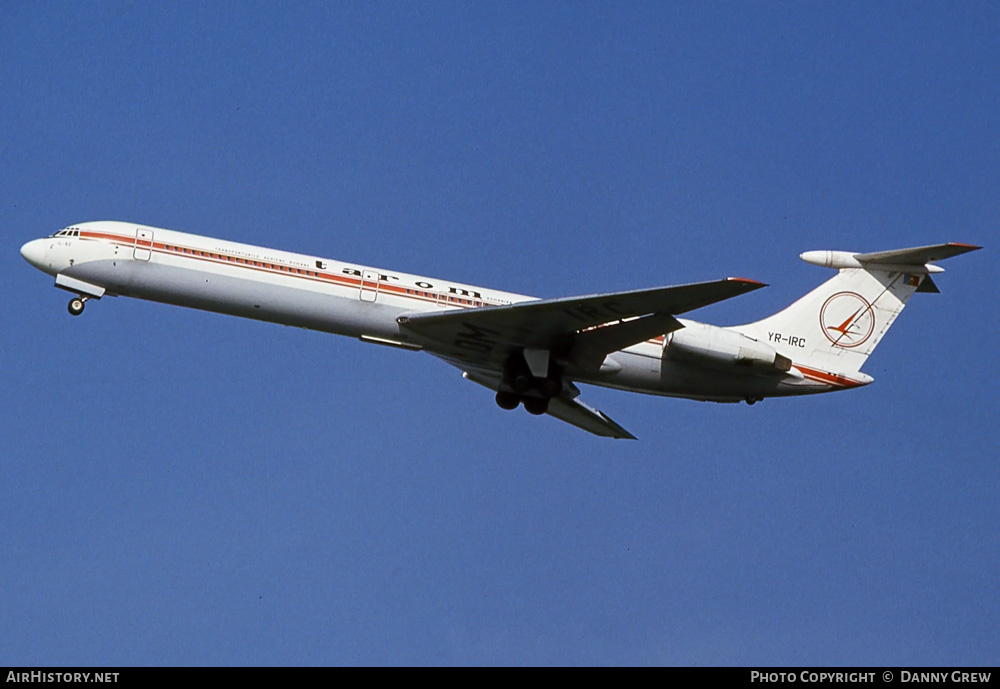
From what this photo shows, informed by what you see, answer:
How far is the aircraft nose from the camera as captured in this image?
25172 mm

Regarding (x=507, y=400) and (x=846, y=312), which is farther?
(x=846, y=312)

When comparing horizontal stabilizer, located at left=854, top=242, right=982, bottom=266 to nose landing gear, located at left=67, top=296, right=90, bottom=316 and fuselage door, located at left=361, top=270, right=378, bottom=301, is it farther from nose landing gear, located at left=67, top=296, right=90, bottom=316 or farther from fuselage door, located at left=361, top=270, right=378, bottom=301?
nose landing gear, located at left=67, top=296, right=90, bottom=316

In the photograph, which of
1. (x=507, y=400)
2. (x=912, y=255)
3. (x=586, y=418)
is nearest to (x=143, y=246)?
(x=507, y=400)

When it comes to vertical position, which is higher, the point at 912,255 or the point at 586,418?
the point at 912,255

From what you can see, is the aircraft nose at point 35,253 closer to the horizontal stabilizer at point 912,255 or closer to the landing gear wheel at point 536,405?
the landing gear wheel at point 536,405

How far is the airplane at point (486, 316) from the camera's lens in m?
24.7

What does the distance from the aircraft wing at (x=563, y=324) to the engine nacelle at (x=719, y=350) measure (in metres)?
1.36

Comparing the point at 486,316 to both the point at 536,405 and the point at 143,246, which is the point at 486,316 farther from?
the point at 143,246

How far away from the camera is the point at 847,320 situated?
2756cm

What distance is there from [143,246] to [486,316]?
7455mm

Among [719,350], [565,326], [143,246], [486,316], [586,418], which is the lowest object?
[586,418]
